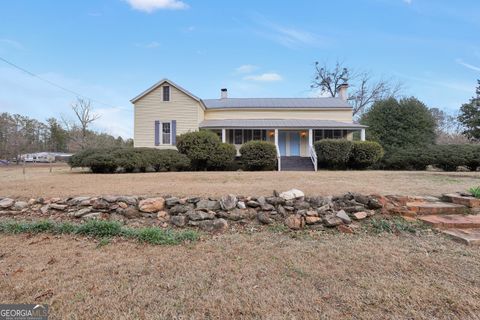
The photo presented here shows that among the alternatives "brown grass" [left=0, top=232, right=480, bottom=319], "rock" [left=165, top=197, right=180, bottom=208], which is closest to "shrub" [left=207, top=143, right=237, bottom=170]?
"rock" [left=165, top=197, right=180, bottom=208]

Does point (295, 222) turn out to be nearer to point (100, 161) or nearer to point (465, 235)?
point (465, 235)

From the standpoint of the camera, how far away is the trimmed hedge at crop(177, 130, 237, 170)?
539 inches

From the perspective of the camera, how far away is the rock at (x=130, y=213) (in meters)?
4.39

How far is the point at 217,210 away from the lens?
14.4ft

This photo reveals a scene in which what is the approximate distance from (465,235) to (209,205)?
3831 millimetres

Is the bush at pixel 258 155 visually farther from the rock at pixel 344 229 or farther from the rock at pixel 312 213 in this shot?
the rock at pixel 344 229

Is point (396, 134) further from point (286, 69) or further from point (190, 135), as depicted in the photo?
point (190, 135)

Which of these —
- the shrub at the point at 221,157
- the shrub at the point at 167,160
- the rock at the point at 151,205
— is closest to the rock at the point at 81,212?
the rock at the point at 151,205

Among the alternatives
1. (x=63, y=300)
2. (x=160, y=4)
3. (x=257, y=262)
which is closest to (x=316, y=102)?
(x=160, y=4)

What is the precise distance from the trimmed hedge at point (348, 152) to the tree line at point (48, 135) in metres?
17.2

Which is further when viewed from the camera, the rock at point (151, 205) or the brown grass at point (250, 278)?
the rock at point (151, 205)

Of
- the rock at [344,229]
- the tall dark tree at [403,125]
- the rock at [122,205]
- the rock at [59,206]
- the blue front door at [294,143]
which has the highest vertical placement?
the tall dark tree at [403,125]

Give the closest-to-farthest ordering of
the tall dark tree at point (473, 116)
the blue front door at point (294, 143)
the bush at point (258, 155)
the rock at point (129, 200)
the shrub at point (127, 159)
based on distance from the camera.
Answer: the rock at point (129, 200)
the shrub at point (127, 159)
the bush at point (258, 155)
the blue front door at point (294, 143)
the tall dark tree at point (473, 116)

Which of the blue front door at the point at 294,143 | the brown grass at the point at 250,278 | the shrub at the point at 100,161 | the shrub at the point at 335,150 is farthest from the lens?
the blue front door at the point at 294,143
